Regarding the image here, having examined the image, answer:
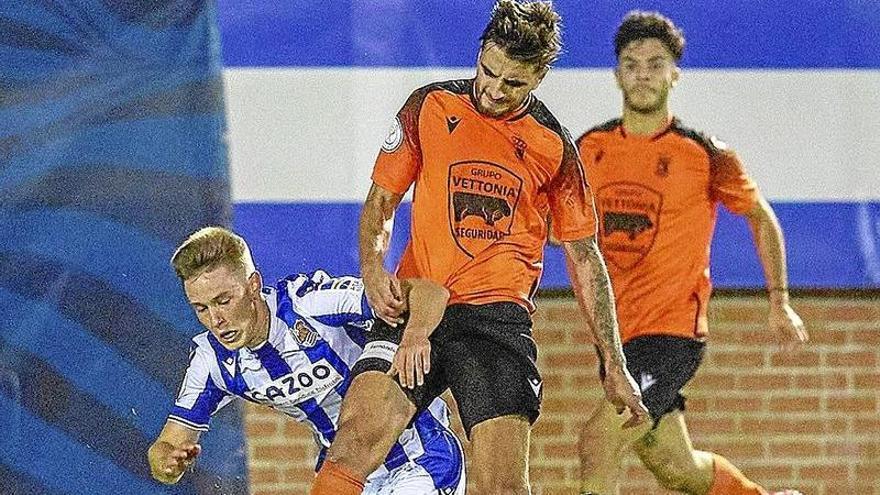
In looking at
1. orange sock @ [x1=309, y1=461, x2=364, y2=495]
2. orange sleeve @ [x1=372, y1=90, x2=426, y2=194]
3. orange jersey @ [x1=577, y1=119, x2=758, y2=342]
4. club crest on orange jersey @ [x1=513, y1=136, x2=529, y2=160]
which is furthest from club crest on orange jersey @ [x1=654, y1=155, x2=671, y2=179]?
orange sock @ [x1=309, y1=461, x2=364, y2=495]

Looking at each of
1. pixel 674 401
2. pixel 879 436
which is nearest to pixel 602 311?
pixel 674 401

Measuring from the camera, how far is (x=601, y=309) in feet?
19.2

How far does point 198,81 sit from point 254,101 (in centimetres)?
23

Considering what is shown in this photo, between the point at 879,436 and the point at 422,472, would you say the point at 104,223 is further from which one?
the point at 879,436

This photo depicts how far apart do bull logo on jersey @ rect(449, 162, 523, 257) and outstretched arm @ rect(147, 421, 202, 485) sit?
3.35 feet

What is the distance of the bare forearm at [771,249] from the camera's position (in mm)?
7102

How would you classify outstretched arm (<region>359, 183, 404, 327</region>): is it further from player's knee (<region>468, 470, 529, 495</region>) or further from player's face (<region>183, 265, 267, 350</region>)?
player's knee (<region>468, 470, 529, 495</region>)

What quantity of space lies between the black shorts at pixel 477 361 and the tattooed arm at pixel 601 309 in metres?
0.26

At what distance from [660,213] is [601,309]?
1.28m

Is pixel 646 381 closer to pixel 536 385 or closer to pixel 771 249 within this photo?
pixel 771 249

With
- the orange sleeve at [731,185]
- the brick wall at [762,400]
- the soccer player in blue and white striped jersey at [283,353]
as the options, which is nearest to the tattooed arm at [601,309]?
the soccer player in blue and white striped jersey at [283,353]

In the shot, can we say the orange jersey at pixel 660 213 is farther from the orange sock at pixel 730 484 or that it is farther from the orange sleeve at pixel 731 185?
the orange sock at pixel 730 484

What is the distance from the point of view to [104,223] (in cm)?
707

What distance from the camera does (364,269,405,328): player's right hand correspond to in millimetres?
5516
